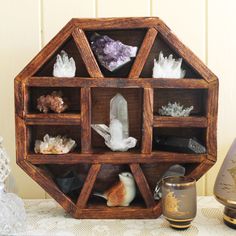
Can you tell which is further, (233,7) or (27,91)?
(233,7)

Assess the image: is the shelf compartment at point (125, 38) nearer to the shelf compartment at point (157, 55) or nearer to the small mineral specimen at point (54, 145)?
the shelf compartment at point (157, 55)

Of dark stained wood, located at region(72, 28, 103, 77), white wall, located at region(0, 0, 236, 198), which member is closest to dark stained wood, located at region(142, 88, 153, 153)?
dark stained wood, located at region(72, 28, 103, 77)

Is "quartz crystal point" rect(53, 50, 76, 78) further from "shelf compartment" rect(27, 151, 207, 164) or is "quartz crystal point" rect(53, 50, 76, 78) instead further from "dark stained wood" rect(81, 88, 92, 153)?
"shelf compartment" rect(27, 151, 207, 164)

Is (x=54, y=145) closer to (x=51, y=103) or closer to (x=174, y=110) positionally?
(x=51, y=103)

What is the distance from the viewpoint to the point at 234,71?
31.6 inches

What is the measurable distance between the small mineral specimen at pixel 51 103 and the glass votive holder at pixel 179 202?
0.77 ft

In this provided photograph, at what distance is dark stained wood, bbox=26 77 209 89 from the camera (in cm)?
66

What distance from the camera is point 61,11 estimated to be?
79 centimetres

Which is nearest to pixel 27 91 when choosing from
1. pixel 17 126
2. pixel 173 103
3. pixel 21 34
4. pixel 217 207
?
pixel 17 126

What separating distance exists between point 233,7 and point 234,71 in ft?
0.45

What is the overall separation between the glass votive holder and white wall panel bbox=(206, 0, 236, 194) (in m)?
0.25

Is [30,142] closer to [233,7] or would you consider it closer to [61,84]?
[61,84]

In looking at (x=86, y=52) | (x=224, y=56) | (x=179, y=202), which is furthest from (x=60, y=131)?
(x=224, y=56)

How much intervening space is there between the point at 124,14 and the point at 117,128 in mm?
261
